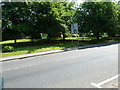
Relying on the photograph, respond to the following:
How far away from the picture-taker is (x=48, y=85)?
4285 millimetres

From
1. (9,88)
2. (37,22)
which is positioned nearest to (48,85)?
(9,88)

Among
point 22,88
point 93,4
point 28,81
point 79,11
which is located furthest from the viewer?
point 79,11

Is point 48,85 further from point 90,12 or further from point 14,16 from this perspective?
point 90,12

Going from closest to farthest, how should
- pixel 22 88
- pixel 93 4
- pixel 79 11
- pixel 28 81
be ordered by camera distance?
pixel 22 88 → pixel 28 81 → pixel 93 4 → pixel 79 11

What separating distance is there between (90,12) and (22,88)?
66.7 ft

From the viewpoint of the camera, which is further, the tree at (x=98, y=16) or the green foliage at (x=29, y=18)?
the tree at (x=98, y=16)

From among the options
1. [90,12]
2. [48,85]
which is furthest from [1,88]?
[90,12]

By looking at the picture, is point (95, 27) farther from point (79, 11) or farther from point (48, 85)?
point (48, 85)

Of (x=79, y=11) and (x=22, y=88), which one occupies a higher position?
(x=79, y=11)

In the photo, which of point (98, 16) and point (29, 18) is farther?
point (98, 16)

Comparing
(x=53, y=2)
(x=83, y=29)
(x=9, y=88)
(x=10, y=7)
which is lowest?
(x=9, y=88)

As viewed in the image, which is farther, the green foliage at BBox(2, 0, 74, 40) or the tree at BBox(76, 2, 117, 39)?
the tree at BBox(76, 2, 117, 39)

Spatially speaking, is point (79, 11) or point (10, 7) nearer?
point (10, 7)

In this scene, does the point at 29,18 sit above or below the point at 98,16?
below
